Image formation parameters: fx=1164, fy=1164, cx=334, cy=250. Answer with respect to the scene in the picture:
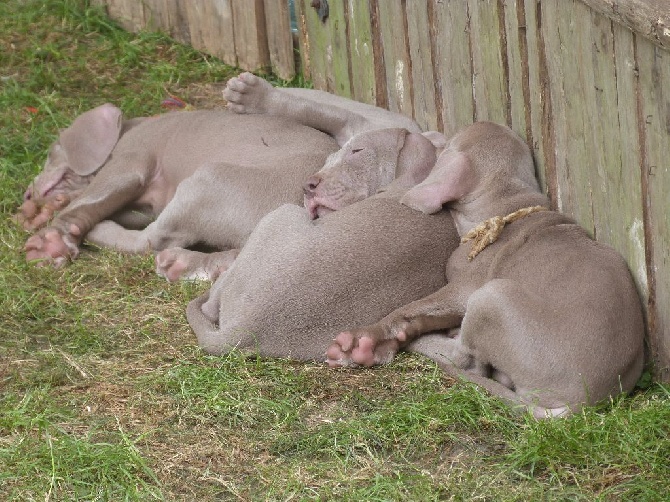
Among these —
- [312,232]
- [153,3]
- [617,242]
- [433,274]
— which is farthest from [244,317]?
[153,3]

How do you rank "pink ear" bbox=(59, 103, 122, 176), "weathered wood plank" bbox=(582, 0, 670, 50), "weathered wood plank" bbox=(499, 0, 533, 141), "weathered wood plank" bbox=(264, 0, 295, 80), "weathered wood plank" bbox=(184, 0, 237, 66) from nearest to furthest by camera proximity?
1. "weathered wood plank" bbox=(582, 0, 670, 50)
2. "weathered wood plank" bbox=(499, 0, 533, 141)
3. "pink ear" bbox=(59, 103, 122, 176)
4. "weathered wood plank" bbox=(264, 0, 295, 80)
5. "weathered wood plank" bbox=(184, 0, 237, 66)

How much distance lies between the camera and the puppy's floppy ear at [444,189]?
567 centimetres

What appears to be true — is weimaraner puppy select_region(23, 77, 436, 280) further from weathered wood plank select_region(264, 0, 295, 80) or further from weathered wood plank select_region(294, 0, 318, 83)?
weathered wood plank select_region(264, 0, 295, 80)

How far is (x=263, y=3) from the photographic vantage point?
28.0ft

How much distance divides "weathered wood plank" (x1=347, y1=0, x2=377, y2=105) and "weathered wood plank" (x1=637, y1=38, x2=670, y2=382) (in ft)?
9.14

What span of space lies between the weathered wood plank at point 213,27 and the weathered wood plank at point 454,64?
2.78 m

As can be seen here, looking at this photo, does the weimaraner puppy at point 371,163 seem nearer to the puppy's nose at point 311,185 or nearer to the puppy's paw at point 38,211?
the puppy's nose at point 311,185

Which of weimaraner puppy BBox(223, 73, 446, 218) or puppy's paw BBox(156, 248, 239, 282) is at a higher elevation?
weimaraner puppy BBox(223, 73, 446, 218)

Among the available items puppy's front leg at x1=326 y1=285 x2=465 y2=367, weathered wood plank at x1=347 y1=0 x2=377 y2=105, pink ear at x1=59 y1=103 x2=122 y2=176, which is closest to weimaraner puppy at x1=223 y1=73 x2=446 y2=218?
weathered wood plank at x1=347 y1=0 x2=377 y2=105

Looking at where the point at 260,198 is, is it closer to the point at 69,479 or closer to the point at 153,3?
the point at 69,479

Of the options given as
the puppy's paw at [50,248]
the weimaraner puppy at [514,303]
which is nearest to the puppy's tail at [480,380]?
the weimaraner puppy at [514,303]

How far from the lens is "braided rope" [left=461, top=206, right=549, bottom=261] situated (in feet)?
17.7

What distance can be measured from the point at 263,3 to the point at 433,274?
366 centimetres

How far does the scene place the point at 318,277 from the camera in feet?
17.2
